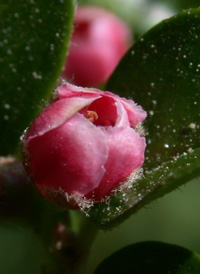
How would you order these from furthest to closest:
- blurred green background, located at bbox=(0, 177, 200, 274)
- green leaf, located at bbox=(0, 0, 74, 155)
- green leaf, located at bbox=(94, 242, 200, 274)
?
1. blurred green background, located at bbox=(0, 177, 200, 274)
2. green leaf, located at bbox=(0, 0, 74, 155)
3. green leaf, located at bbox=(94, 242, 200, 274)

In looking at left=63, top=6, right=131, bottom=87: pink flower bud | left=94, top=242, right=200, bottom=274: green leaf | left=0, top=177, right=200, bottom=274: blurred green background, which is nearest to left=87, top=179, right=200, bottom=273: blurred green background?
left=0, top=177, right=200, bottom=274: blurred green background

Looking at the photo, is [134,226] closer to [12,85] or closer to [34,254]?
[34,254]

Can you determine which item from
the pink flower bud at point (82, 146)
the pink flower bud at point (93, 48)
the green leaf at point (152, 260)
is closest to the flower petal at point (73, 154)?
the pink flower bud at point (82, 146)

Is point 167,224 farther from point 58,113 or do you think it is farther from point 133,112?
point 58,113

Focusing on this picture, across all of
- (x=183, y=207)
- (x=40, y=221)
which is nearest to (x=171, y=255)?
(x=40, y=221)

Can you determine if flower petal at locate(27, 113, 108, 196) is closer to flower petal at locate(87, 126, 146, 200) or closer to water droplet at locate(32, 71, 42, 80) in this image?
flower petal at locate(87, 126, 146, 200)

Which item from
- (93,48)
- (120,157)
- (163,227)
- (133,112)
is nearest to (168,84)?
(133,112)
